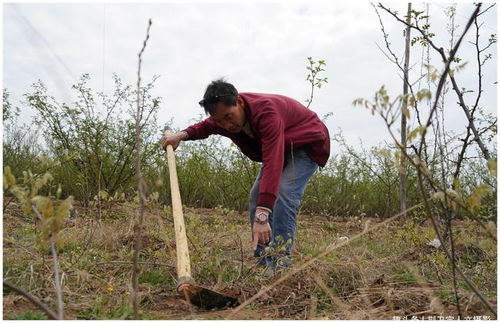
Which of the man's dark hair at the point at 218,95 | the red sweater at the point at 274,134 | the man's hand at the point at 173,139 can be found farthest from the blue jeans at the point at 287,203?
the man's hand at the point at 173,139

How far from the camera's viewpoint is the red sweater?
2879 mm

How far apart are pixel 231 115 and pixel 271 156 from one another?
392mm

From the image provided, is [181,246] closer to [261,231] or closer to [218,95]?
[261,231]

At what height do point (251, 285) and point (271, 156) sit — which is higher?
point (271, 156)

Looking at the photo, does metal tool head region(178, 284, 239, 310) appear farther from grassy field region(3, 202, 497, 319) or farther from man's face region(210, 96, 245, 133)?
man's face region(210, 96, 245, 133)

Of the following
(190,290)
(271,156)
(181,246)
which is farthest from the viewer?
(271,156)

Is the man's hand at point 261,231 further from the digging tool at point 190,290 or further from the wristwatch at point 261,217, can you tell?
the digging tool at point 190,290

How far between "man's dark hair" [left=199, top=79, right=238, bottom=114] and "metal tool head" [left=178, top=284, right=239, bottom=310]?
113 cm

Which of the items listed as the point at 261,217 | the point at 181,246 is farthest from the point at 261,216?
the point at 181,246

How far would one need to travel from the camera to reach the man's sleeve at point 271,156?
2.85 metres

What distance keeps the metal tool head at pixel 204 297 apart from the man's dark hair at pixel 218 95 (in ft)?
3.70

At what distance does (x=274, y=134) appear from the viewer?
2.99 meters

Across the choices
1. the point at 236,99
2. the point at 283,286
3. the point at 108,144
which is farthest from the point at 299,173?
the point at 108,144

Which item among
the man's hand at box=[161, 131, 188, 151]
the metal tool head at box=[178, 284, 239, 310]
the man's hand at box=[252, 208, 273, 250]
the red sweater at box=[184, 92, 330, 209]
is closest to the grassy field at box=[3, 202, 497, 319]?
the metal tool head at box=[178, 284, 239, 310]
